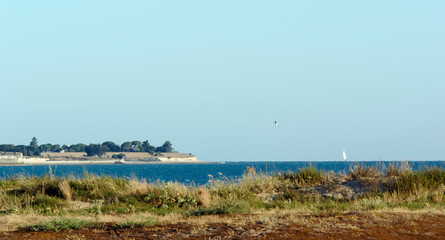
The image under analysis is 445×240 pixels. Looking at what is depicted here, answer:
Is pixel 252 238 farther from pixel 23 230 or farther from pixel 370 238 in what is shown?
pixel 23 230

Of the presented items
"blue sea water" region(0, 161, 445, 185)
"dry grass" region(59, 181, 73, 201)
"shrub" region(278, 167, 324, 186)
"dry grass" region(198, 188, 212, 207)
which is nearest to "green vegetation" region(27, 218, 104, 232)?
"dry grass" region(198, 188, 212, 207)

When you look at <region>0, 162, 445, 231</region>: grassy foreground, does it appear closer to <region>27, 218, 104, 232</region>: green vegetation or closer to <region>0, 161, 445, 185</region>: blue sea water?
<region>0, 161, 445, 185</region>: blue sea water

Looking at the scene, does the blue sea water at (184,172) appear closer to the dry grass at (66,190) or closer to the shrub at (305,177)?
the shrub at (305,177)

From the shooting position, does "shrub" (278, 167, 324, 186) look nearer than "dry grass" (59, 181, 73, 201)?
No

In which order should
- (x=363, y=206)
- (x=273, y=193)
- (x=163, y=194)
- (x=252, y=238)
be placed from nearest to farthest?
(x=252, y=238) < (x=363, y=206) < (x=163, y=194) < (x=273, y=193)

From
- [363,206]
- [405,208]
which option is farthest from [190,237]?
[405,208]

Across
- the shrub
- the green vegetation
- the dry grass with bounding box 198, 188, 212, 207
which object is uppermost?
the shrub

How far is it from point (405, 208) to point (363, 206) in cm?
118

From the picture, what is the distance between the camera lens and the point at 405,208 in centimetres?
1547

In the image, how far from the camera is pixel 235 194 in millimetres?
19938

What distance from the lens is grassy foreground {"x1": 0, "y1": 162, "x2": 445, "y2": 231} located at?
16547mm

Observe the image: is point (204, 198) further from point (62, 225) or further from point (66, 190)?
point (62, 225)

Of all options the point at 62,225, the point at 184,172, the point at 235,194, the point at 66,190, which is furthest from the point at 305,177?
the point at 184,172

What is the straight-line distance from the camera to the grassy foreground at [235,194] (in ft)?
54.3
